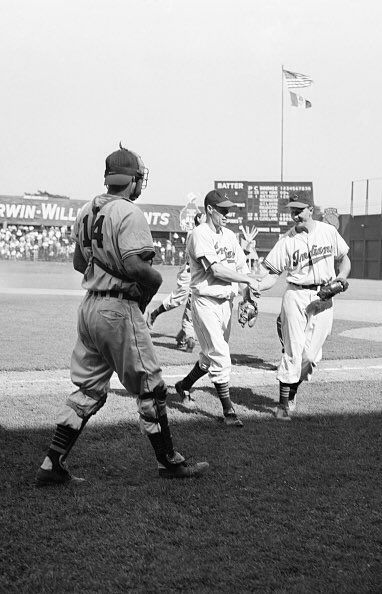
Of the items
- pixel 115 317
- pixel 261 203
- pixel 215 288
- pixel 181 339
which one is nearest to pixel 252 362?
pixel 181 339

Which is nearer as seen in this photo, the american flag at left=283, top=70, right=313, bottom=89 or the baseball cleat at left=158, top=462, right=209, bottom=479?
the baseball cleat at left=158, top=462, right=209, bottom=479

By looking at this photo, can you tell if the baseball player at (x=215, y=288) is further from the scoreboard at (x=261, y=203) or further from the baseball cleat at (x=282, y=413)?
the scoreboard at (x=261, y=203)

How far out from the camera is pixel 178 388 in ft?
23.9

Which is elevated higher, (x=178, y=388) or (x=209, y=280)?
(x=209, y=280)

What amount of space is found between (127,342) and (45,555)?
4.62 feet

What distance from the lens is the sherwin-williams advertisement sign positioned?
5281 centimetres

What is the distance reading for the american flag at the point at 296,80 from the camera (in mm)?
46594

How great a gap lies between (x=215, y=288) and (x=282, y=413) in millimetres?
1200

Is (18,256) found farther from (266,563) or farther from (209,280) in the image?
(266,563)

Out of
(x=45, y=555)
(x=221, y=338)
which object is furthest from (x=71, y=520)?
(x=221, y=338)

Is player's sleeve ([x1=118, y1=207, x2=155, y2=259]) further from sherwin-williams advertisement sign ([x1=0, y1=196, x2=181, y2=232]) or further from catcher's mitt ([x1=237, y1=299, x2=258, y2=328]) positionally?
sherwin-williams advertisement sign ([x1=0, y1=196, x2=181, y2=232])

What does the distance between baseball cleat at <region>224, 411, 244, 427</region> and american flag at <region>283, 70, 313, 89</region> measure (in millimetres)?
42471

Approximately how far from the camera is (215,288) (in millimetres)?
6801

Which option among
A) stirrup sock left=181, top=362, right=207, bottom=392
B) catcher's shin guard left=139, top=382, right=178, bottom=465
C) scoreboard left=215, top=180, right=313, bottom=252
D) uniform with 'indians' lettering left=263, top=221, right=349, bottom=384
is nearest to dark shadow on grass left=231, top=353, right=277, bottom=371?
stirrup sock left=181, top=362, right=207, bottom=392
